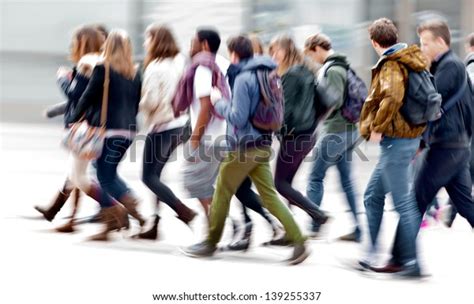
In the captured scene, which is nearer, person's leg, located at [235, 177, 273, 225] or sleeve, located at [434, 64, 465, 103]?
sleeve, located at [434, 64, 465, 103]

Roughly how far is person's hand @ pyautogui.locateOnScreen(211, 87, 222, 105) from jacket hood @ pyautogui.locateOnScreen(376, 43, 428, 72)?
1.21 m

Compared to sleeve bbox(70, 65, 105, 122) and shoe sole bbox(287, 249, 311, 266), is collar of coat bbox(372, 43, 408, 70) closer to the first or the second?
shoe sole bbox(287, 249, 311, 266)

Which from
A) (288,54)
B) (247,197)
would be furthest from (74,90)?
(288,54)

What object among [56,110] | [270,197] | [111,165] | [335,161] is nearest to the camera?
[270,197]

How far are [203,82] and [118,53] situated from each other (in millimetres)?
749

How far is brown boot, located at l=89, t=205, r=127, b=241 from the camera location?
8602 mm

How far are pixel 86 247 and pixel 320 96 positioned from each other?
209cm

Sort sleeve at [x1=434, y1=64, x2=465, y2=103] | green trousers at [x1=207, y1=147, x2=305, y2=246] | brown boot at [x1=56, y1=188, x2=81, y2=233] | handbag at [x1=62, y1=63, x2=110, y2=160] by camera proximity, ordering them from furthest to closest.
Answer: brown boot at [x1=56, y1=188, x2=81, y2=233] < handbag at [x1=62, y1=63, x2=110, y2=160] < green trousers at [x1=207, y1=147, x2=305, y2=246] < sleeve at [x1=434, y1=64, x2=465, y2=103]

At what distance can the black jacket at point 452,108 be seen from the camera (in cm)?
759

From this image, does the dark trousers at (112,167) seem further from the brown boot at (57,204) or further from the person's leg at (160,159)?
the brown boot at (57,204)

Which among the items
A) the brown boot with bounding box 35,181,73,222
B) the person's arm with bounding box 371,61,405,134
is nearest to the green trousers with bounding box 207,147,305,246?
the person's arm with bounding box 371,61,405,134

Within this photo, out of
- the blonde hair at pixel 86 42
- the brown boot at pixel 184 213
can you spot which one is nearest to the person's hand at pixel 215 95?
the brown boot at pixel 184 213

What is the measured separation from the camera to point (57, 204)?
31.2 ft

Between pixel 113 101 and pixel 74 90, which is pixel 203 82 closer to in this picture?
pixel 113 101
